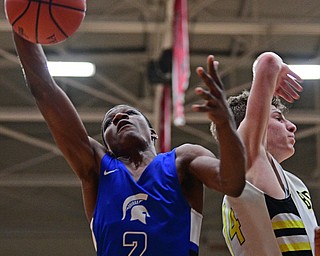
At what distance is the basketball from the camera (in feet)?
10.3

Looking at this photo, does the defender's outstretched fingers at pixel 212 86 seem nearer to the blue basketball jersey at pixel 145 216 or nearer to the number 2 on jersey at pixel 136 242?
the blue basketball jersey at pixel 145 216

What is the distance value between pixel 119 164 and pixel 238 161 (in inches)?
27.2

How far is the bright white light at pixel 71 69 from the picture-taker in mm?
11887

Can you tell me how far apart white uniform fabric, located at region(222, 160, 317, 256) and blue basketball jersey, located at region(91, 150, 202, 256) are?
33 cm

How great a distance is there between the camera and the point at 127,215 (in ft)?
9.86

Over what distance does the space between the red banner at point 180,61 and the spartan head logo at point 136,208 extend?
471 cm

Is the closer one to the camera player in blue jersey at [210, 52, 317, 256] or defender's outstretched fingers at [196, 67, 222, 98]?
defender's outstretched fingers at [196, 67, 222, 98]

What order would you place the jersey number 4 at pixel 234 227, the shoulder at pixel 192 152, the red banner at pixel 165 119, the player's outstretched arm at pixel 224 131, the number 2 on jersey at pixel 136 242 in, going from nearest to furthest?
the player's outstretched arm at pixel 224 131 < the number 2 on jersey at pixel 136 242 < the shoulder at pixel 192 152 < the jersey number 4 at pixel 234 227 < the red banner at pixel 165 119

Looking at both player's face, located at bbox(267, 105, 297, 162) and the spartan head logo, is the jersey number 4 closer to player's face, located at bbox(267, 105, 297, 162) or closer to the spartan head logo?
player's face, located at bbox(267, 105, 297, 162)

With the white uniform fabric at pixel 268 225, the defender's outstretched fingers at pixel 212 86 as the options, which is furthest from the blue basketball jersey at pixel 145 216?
the defender's outstretched fingers at pixel 212 86

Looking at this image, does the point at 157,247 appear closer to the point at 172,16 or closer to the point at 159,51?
the point at 172,16

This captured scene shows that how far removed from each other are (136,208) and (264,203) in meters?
0.62

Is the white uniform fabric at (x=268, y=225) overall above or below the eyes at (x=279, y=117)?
below

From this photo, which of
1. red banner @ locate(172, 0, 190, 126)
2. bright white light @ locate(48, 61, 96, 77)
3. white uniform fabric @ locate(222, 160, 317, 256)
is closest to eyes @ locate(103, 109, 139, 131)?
white uniform fabric @ locate(222, 160, 317, 256)
